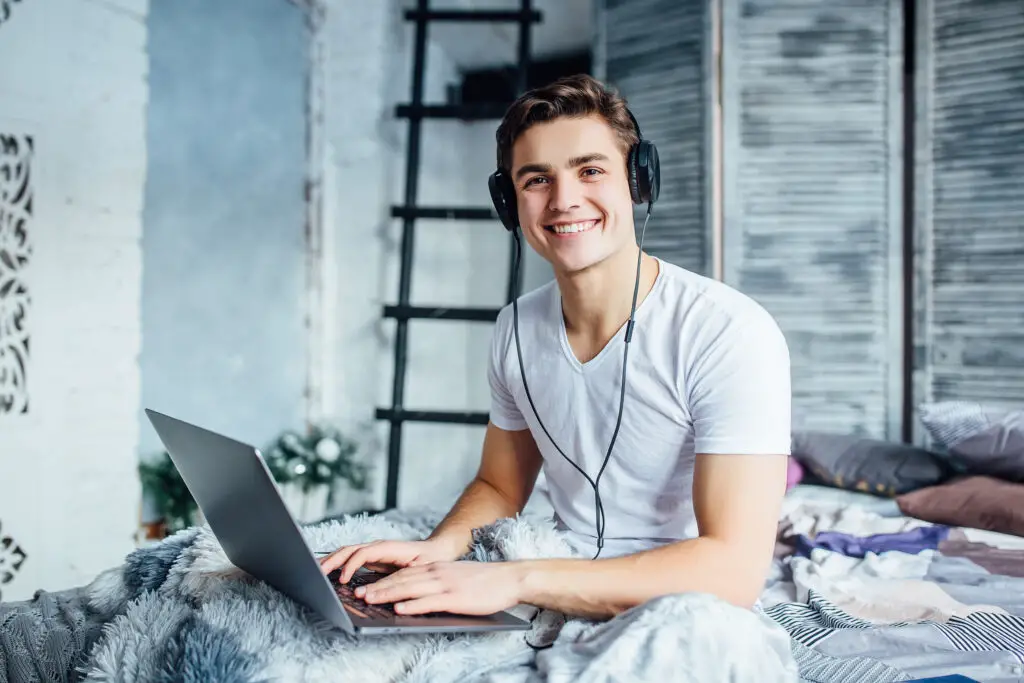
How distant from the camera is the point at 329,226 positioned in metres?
3.70

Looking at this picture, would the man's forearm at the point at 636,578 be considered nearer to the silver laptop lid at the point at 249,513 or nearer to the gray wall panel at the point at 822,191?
the silver laptop lid at the point at 249,513

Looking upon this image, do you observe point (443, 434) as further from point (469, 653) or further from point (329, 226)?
point (469, 653)

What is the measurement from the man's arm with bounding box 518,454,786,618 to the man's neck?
26 cm

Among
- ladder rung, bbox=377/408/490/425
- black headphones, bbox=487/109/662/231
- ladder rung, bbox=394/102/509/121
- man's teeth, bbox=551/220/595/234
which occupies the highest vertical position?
ladder rung, bbox=394/102/509/121

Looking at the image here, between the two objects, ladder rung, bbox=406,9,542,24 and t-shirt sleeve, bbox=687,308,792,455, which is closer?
t-shirt sleeve, bbox=687,308,792,455

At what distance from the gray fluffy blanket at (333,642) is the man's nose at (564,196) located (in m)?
0.44

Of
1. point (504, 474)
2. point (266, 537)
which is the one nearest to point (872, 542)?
point (504, 474)

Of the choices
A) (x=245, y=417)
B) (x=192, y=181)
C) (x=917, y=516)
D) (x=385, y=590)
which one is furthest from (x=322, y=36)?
(x=385, y=590)

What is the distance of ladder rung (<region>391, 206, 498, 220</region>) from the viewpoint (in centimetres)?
341

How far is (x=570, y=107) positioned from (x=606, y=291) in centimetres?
27

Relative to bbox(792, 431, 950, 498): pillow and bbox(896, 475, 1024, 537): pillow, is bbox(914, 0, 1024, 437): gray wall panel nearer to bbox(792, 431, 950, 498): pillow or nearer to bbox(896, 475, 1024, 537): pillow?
bbox(792, 431, 950, 498): pillow

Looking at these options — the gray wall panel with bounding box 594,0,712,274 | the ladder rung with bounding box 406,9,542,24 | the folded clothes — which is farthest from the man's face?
the ladder rung with bounding box 406,9,542,24

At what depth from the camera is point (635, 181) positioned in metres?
1.34

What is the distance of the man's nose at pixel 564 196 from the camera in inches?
50.8
